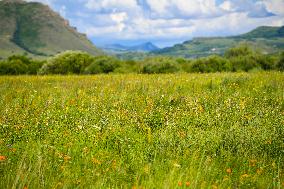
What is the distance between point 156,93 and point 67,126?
5259mm

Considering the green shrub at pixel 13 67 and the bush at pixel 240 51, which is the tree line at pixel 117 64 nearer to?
the green shrub at pixel 13 67

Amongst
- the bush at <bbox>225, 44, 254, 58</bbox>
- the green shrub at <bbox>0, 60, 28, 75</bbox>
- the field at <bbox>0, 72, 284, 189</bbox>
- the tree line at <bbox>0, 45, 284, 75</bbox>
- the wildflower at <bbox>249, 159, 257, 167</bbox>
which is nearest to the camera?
the field at <bbox>0, 72, 284, 189</bbox>

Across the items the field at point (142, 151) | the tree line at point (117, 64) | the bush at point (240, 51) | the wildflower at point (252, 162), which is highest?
the bush at point (240, 51)

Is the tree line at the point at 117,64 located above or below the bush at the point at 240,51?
below

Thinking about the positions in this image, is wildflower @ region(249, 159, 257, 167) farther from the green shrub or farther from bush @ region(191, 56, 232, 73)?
the green shrub

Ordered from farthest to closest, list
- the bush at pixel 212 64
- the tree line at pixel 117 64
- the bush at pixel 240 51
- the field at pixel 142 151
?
the bush at pixel 240 51 < the bush at pixel 212 64 < the tree line at pixel 117 64 < the field at pixel 142 151

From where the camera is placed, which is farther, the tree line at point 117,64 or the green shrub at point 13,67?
the green shrub at point 13,67

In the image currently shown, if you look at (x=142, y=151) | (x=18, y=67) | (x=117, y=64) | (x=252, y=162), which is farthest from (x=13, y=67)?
(x=252, y=162)

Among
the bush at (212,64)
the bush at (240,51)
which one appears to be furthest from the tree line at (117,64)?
the bush at (240,51)

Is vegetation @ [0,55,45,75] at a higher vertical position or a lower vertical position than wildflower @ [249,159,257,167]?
higher

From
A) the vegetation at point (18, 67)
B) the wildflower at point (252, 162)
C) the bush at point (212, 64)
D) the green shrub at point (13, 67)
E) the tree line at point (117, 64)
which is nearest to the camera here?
the wildflower at point (252, 162)

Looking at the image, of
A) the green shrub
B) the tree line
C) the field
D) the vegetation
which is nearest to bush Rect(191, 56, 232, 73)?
the tree line

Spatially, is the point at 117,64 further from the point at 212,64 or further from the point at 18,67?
the point at 18,67

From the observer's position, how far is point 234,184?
16.9 feet
